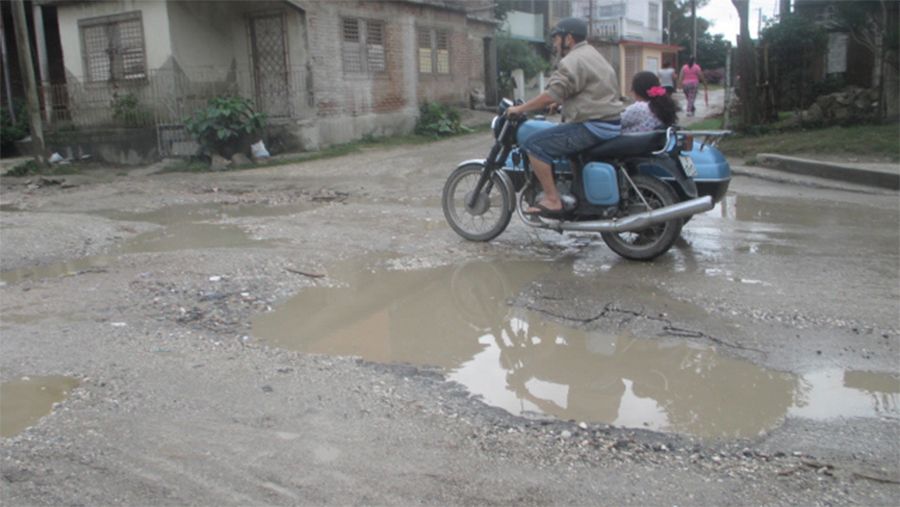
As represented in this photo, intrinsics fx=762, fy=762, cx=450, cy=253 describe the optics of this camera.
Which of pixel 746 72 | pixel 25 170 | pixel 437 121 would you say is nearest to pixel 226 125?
pixel 25 170

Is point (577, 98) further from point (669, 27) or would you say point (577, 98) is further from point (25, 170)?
point (669, 27)

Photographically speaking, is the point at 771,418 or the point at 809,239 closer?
the point at 771,418

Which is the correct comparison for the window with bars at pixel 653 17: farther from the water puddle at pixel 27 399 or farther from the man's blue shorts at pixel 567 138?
the water puddle at pixel 27 399

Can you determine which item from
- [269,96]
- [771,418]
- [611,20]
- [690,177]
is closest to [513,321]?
[771,418]

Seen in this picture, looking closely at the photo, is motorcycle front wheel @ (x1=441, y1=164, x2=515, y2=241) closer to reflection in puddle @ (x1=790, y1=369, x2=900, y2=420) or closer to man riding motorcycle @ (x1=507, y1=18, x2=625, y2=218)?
man riding motorcycle @ (x1=507, y1=18, x2=625, y2=218)

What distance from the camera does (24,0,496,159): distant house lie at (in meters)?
16.0

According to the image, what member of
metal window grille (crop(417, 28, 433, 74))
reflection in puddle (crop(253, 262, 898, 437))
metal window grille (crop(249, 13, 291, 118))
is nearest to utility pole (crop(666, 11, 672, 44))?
metal window grille (crop(417, 28, 433, 74))

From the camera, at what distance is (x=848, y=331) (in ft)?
14.8

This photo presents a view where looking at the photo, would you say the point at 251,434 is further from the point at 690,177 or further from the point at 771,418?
the point at 690,177

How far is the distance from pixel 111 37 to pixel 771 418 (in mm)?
16886

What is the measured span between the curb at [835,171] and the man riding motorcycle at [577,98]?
220 inches

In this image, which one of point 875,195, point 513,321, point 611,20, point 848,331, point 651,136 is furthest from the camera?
point 611,20

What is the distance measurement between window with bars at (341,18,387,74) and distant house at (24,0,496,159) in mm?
24

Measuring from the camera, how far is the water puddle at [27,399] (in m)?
3.57
